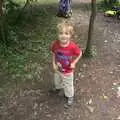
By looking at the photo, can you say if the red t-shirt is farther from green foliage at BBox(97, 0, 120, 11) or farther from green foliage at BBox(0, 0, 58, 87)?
green foliage at BBox(97, 0, 120, 11)

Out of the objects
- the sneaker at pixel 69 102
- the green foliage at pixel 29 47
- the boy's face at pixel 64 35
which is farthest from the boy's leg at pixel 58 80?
the green foliage at pixel 29 47

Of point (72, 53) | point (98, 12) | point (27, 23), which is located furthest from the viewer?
point (98, 12)

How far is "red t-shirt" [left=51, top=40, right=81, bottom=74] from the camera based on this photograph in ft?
15.1

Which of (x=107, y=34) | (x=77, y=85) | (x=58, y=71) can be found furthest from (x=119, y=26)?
(x=58, y=71)

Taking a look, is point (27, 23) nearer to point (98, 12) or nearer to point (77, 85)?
point (98, 12)

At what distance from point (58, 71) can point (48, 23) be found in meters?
3.76

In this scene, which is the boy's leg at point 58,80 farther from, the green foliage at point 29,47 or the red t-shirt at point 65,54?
the green foliage at point 29,47

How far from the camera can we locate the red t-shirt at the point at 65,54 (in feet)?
15.1

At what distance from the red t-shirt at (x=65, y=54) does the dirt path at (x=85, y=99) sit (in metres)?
0.58

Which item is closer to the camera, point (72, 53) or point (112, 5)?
point (72, 53)

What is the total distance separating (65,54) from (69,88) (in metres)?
0.53

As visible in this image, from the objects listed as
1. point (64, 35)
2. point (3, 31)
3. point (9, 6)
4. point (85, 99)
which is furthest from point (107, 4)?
point (64, 35)

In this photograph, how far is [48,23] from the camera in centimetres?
836

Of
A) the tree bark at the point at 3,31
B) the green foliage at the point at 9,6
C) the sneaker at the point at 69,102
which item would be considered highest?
the green foliage at the point at 9,6
